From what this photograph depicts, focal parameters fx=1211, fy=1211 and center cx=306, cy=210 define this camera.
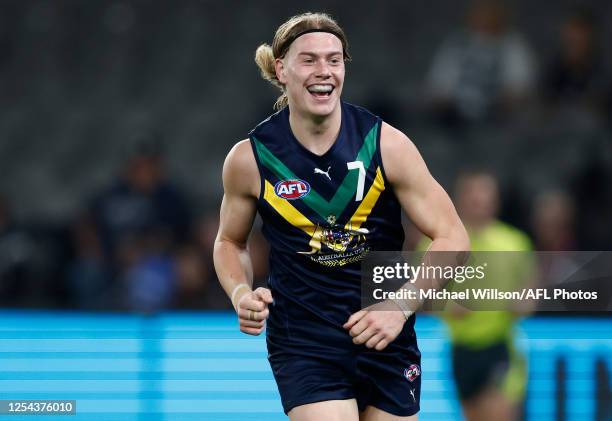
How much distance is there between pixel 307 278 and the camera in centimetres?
455

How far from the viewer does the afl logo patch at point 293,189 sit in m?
4.49

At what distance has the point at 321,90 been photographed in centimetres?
447

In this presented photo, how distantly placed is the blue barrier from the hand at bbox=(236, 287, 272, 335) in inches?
82.1

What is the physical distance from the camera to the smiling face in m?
4.46

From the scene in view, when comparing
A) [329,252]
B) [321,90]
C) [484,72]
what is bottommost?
[329,252]

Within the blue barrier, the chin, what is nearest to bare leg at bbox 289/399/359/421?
the chin

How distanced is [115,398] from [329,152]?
250 centimetres

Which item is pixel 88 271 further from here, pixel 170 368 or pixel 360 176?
pixel 360 176

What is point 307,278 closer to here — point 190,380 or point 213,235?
point 190,380

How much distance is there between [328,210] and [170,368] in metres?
2.30

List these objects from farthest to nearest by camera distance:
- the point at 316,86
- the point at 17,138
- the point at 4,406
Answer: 1. the point at 17,138
2. the point at 4,406
3. the point at 316,86

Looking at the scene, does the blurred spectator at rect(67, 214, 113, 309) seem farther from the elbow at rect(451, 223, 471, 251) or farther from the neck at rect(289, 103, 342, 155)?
the elbow at rect(451, 223, 471, 251)

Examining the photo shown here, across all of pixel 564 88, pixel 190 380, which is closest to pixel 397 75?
pixel 564 88

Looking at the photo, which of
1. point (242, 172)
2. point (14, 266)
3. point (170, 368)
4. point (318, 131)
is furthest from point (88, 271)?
point (318, 131)
